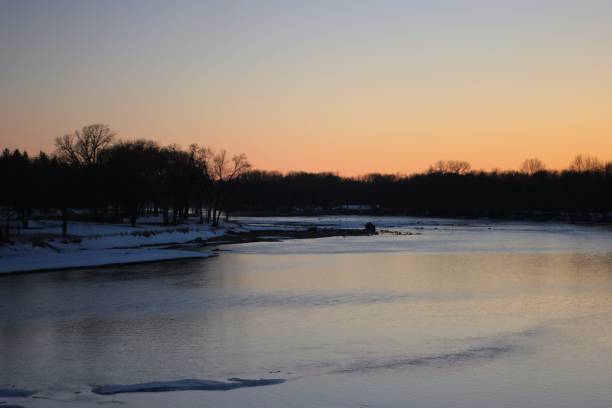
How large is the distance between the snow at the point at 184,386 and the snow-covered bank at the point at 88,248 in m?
22.7

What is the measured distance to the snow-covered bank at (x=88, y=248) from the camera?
1366 inches

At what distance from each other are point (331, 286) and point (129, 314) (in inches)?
371

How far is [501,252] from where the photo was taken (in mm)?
42688

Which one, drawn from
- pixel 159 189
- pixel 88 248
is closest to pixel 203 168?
pixel 159 189

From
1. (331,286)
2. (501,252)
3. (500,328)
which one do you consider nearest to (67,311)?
(331,286)

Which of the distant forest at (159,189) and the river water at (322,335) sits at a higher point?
the distant forest at (159,189)

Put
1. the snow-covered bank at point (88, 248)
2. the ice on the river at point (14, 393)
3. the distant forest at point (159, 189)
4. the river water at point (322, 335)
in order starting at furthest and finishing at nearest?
1. the distant forest at point (159, 189)
2. the snow-covered bank at point (88, 248)
3. the river water at point (322, 335)
4. the ice on the river at point (14, 393)

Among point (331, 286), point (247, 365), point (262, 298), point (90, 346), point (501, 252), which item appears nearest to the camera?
point (247, 365)

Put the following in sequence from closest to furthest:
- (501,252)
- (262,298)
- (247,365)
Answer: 1. (247,365)
2. (262,298)
3. (501,252)

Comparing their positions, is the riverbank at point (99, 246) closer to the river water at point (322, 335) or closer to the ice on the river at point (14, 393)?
the river water at point (322, 335)

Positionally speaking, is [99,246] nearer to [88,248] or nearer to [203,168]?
[88,248]

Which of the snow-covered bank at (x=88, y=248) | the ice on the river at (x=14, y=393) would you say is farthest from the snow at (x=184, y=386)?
the snow-covered bank at (x=88, y=248)

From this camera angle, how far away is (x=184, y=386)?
11.7 metres

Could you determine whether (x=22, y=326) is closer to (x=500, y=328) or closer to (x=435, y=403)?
(x=435, y=403)
